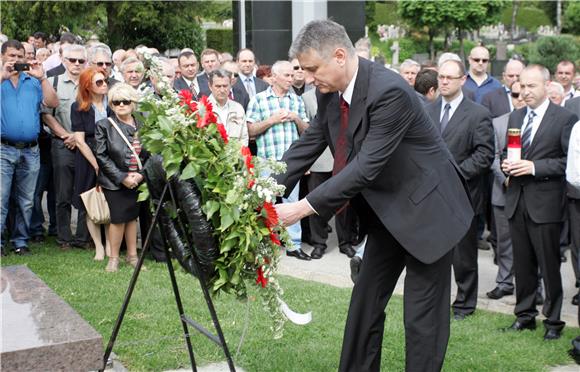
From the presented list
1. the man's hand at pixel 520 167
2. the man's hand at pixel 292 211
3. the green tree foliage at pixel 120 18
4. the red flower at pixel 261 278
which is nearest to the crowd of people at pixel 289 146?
the man's hand at pixel 520 167

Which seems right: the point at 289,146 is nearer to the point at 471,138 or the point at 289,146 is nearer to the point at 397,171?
the point at 471,138

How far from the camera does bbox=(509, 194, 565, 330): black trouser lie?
7.23 m

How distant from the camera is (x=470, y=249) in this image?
799 centimetres

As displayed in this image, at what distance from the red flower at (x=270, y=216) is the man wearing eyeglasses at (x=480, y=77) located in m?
7.71

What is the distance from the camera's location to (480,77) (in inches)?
471

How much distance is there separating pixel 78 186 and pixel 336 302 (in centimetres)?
372

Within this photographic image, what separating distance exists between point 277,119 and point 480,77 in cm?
352

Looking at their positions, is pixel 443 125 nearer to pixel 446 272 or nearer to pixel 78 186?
pixel 446 272

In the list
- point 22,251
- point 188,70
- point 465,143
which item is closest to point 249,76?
point 188,70

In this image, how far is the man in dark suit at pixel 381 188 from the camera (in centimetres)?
469

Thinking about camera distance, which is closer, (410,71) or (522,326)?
(522,326)

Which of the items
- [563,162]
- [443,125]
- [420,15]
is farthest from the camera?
[420,15]

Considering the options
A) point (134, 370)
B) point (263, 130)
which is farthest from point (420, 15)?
point (134, 370)

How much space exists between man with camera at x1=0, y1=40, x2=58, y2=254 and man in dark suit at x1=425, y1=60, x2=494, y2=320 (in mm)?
4667
